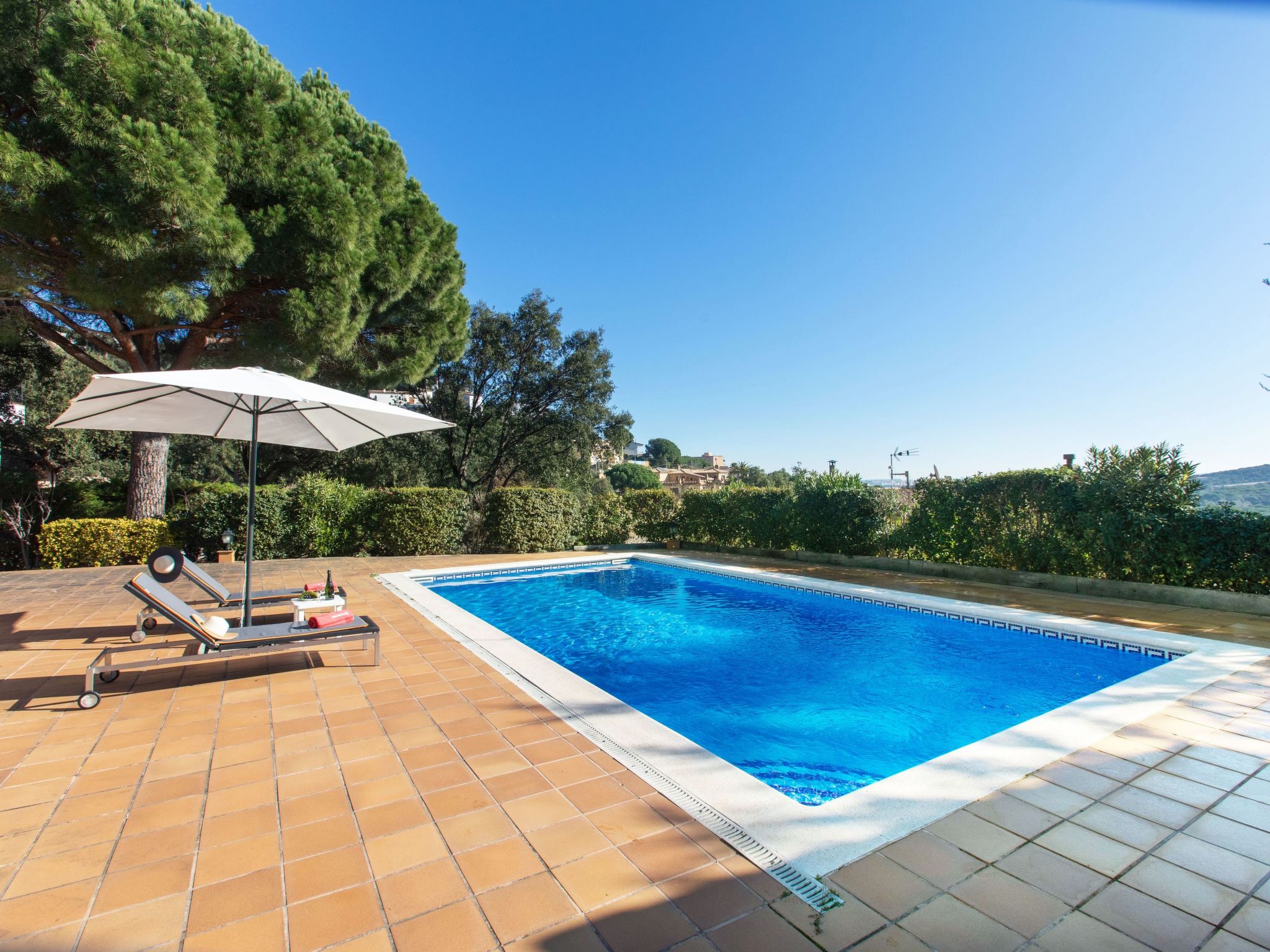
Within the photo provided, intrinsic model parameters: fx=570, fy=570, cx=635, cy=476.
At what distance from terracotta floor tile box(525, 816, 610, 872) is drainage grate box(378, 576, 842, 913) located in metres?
0.18

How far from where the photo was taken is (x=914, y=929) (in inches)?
72.7

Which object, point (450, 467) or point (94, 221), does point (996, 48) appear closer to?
point (94, 221)

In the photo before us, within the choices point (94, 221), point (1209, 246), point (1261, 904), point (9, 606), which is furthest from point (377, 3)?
point (1209, 246)

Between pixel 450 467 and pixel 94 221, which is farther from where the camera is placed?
pixel 450 467

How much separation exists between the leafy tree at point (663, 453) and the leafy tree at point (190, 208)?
4438 inches

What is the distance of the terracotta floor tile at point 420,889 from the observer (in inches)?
77.8

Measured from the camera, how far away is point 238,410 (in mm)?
5824

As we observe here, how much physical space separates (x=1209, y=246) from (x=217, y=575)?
1787cm

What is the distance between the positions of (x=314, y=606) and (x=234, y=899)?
3163 millimetres

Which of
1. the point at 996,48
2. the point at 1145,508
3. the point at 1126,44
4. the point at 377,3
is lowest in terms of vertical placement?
the point at 1145,508

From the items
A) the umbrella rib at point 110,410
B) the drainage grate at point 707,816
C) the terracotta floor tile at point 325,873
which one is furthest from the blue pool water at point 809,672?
the umbrella rib at point 110,410

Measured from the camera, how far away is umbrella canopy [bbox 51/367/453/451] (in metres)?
4.52

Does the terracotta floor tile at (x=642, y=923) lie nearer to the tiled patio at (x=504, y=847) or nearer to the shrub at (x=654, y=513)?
the tiled patio at (x=504, y=847)

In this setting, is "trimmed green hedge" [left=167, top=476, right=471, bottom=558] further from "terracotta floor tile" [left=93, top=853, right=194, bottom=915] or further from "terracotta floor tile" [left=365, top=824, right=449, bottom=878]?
"terracotta floor tile" [left=365, top=824, right=449, bottom=878]
